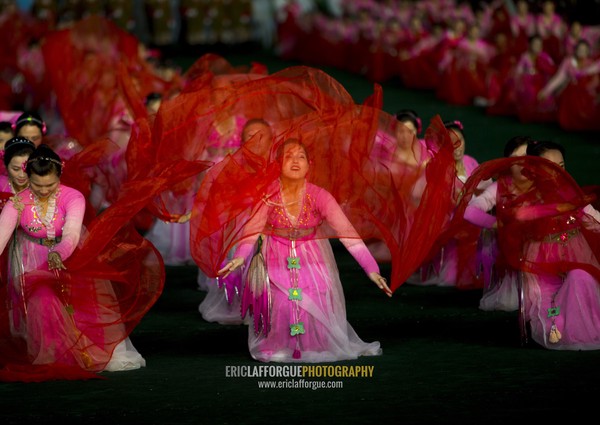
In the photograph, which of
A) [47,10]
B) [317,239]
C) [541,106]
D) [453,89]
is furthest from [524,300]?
[47,10]

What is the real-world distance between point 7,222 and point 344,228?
4.84 feet

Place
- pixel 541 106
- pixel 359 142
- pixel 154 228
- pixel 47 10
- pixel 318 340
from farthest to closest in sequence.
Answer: pixel 47 10, pixel 541 106, pixel 154 228, pixel 359 142, pixel 318 340

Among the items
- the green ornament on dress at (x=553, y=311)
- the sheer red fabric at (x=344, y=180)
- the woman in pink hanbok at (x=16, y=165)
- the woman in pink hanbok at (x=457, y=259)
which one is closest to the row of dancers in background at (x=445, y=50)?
the woman in pink hanbok at (x=457, y=259)

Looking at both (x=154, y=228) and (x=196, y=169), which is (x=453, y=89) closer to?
(x=154, y=228)

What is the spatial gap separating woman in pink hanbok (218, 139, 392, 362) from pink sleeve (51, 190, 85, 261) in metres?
0.66

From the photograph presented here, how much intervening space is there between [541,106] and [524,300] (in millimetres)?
8026

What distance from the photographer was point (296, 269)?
6.43 m

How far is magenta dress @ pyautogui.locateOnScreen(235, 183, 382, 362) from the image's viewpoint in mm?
6328

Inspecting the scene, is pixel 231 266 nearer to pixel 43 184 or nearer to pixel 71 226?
pixel 71 226

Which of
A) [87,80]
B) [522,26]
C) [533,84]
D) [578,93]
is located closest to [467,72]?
[522,26]

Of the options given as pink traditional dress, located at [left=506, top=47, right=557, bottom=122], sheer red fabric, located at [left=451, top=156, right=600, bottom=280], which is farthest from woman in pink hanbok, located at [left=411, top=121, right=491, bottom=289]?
pink traditional dress, located at [left=506, top=47, right=557, bottom=122]

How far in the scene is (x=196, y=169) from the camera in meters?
6.79

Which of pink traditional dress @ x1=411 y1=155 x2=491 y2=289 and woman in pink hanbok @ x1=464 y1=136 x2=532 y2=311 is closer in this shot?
woman in pink hanbok @ x1=464 y1=136 x2=532 y2=311

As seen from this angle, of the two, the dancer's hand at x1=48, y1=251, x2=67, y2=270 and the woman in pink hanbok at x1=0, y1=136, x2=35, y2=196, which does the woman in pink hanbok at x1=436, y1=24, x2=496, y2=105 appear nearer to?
the woman in pink hanbok at x1=0, y1=136, x2=35, y2=196
